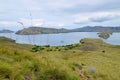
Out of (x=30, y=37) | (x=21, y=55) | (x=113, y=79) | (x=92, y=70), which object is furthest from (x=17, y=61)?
(x=113, y=79)

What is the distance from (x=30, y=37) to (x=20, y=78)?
21.4ft

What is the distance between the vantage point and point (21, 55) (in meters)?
12.5

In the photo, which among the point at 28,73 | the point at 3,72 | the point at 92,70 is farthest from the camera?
the point at 92,70

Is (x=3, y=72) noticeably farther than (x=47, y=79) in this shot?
No

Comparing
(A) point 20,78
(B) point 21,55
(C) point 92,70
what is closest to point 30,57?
(B) point 21,55

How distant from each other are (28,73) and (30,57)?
5.91ft

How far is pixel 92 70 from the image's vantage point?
1598cm

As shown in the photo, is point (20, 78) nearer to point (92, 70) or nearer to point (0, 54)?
point (0, 54)

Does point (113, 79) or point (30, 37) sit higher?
point (30, 37)

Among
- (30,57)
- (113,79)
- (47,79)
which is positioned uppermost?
(30,57)

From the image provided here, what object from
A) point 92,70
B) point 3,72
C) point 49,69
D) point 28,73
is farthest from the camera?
point 92,70

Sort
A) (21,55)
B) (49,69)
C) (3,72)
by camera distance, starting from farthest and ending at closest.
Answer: (21,55) < (49,69) < (3,72)

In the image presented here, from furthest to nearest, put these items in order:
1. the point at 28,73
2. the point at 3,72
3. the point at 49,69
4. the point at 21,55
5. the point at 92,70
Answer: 1. the point at 92,70
2. the point at 21,55
3. the point at 49,69
4. the point at 28,73
5. the point at 3,72

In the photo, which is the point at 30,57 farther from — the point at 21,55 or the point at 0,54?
the point at 0,54
